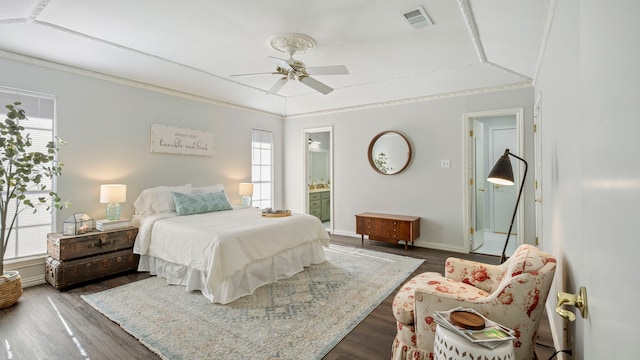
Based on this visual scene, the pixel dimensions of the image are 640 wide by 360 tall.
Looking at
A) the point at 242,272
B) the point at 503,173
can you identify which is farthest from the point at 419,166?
the point at 242,272

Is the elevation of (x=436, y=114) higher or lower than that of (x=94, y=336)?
higher

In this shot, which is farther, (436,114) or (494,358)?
(436,114)

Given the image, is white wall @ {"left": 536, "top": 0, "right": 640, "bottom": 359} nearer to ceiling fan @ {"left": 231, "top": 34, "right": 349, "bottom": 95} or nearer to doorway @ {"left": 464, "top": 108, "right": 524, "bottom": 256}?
ceiling fan @ {"left": 231, "top": 34, "right": 349, "bottom": 95}

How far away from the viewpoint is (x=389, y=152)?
5.29 meters

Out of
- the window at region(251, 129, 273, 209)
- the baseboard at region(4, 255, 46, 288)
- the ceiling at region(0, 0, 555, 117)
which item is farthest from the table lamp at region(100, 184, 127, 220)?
the window at region(251, 129, 273, 209)

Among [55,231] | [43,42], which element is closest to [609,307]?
[43,42]

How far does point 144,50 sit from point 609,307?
4.21 metres

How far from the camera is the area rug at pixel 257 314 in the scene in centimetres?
218

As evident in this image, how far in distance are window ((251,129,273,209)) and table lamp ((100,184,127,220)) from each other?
2.56 meters

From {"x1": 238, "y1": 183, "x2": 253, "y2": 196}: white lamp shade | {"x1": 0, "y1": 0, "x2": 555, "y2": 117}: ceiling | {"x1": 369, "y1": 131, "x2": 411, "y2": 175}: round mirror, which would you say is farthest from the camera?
{"x1": 238, "y1": 183, "x2": 253, "y2": 196}: white lamp shade

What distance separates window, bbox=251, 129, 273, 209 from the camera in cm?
608

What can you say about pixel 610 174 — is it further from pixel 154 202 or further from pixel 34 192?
pixel 34 192

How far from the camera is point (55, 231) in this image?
357 cm

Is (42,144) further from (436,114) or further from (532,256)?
(436,114)
